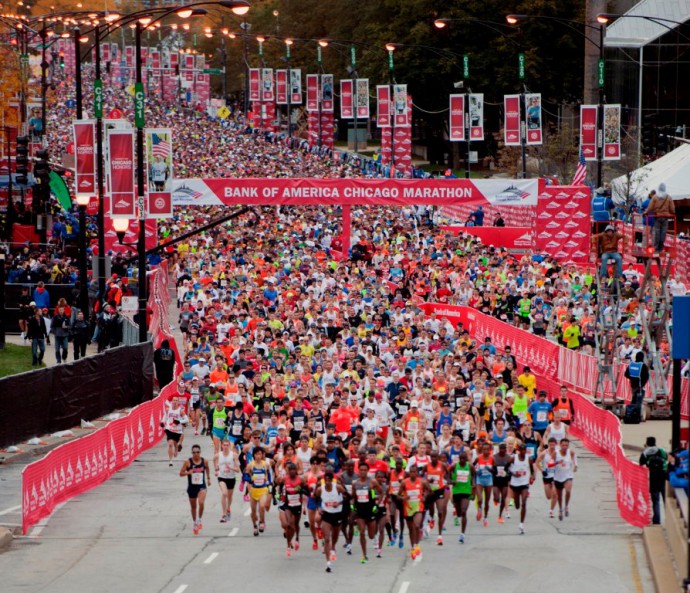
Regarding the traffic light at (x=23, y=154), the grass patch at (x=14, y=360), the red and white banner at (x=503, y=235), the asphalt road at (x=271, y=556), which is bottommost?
the asphalt road at (x=271, y=556)

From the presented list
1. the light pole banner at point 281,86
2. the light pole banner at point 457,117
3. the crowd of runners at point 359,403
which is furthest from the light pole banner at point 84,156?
the light pole banner at point 281,86

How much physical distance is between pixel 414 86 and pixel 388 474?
7759 centimetres

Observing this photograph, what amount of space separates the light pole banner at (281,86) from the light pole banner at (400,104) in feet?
79.6

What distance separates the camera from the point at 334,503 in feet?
62.0

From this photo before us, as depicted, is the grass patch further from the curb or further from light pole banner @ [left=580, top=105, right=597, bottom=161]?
light pole banner @ [left=580, top=105, right=597, bottom=161]

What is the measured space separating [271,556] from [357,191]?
31456 mm

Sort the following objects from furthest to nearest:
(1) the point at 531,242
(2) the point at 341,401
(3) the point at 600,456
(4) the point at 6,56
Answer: (4) the point at 6,56, (1) the point at 531,242, (3) the point at 600,456, (2) the point at 341,401

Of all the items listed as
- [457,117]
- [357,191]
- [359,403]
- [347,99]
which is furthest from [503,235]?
[359,403]

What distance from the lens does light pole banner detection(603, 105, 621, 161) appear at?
164ft

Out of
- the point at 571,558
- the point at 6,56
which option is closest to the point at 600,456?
the point at 571,558

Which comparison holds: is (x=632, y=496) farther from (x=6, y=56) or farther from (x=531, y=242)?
(x=6, y=56)

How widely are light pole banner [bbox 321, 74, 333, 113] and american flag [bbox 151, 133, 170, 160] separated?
54.0 m

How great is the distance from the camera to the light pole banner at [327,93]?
89.6 m

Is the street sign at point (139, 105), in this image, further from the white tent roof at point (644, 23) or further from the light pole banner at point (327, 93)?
the light pole banner at point (327, 93)
